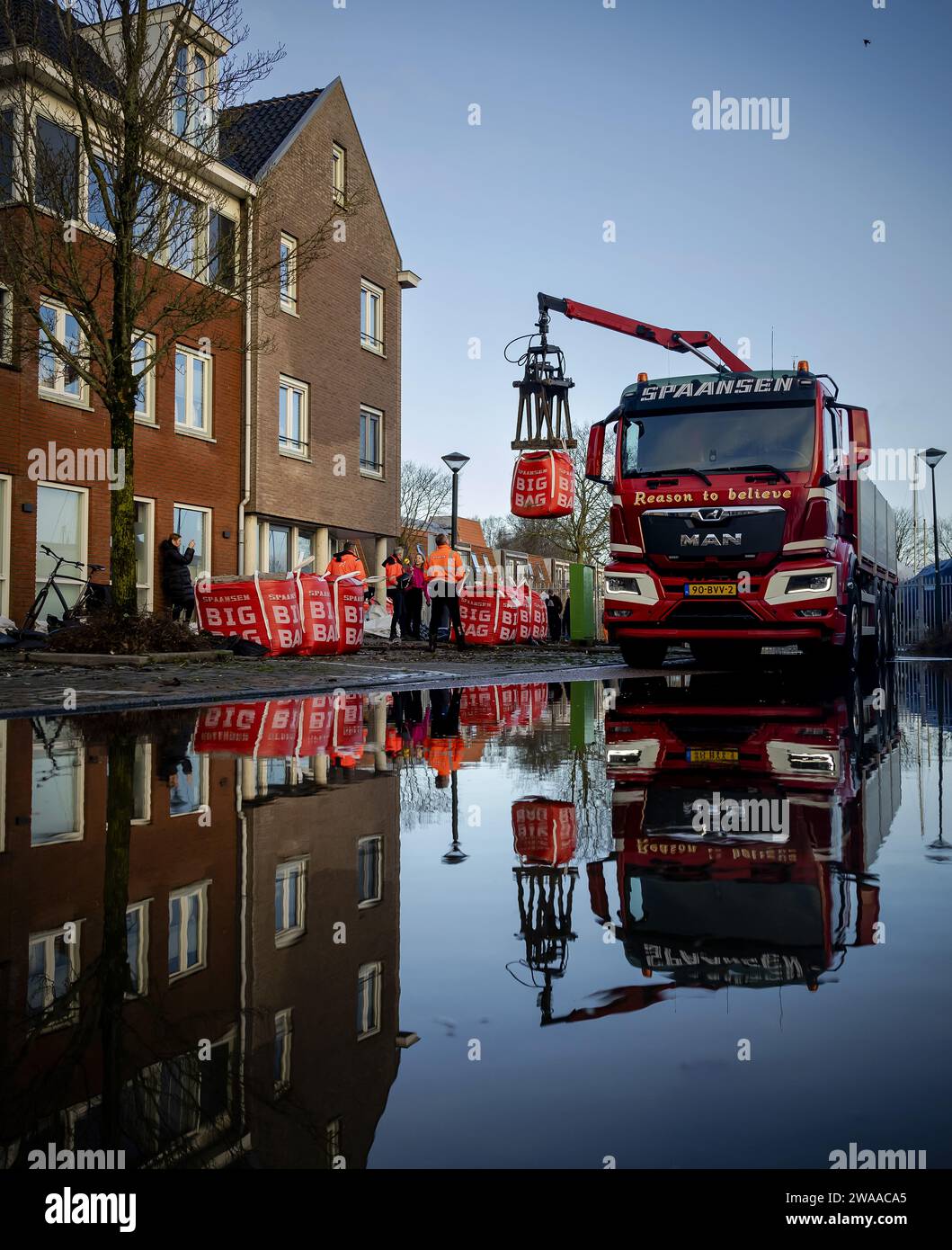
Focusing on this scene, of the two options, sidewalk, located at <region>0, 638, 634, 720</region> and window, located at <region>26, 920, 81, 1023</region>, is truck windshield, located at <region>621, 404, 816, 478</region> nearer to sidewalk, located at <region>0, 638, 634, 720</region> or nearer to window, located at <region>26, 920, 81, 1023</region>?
sidewalk, located at <region>0, 638, 634, 720</region>

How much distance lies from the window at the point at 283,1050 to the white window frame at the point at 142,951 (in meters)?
0.30

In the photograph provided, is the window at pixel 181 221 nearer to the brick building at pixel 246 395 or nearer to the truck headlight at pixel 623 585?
the brick building at pixel 246 395

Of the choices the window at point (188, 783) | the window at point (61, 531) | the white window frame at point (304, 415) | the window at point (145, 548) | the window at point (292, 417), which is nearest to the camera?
the window at point (188, 783)

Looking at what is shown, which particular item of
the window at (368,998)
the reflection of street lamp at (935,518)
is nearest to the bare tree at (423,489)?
the reflection of street lamp at (935,518)

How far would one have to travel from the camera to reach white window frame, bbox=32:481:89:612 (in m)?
20.6

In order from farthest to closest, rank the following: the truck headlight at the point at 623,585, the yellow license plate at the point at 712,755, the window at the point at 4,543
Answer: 1. the window at the point at 4,543
2. the truck headlight at the point at 623,585
3. the yellow license plate at the point at 712,755

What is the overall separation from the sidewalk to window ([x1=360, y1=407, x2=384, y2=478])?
508 inches

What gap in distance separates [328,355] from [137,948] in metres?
27.6

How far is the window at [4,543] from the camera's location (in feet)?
65.0

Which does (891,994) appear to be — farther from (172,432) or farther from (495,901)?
(172,432)

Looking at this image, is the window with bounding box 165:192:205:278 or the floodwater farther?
the window with bounding box 165:192:205:278

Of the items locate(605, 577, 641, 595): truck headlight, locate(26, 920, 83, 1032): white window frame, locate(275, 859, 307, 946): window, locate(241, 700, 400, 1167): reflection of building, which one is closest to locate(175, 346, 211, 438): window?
locate(605, 577, 641, 595): truck headlight

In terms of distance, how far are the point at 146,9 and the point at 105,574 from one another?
10.1 meters

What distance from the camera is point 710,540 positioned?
13.2 m
